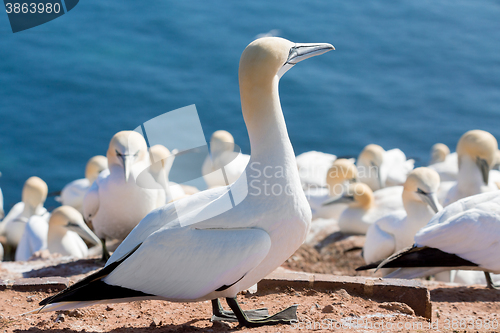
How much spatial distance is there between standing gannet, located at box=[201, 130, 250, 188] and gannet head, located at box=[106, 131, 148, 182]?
2618 millimetres

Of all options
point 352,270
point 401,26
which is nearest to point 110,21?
point 401,26

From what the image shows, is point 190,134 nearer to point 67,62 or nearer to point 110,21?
point 67,62

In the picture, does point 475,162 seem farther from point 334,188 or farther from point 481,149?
point 334,188

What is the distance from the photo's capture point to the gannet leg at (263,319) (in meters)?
3.22

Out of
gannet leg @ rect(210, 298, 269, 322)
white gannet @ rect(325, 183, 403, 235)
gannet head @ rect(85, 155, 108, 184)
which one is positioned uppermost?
gannet head @ rect(85, 155, 108, 184)

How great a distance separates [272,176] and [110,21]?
13275mm

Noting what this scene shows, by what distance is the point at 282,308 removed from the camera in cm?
372

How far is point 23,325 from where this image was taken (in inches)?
132

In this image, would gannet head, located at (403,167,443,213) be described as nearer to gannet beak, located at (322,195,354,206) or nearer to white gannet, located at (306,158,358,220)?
gannet beak, located at (322,195,354,206)

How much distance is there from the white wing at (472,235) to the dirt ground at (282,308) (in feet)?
1.14

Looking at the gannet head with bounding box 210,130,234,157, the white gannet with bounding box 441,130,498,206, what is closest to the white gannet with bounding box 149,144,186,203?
the gannet head with bounding box 210,130,234,157

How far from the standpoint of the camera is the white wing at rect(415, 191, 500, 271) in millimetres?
4469

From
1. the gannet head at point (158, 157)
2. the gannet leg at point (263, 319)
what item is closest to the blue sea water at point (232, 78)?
the gannet head at point (158, 157)

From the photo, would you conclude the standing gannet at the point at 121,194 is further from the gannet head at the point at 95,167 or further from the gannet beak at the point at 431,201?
the gannet beak at the point at 431,201
